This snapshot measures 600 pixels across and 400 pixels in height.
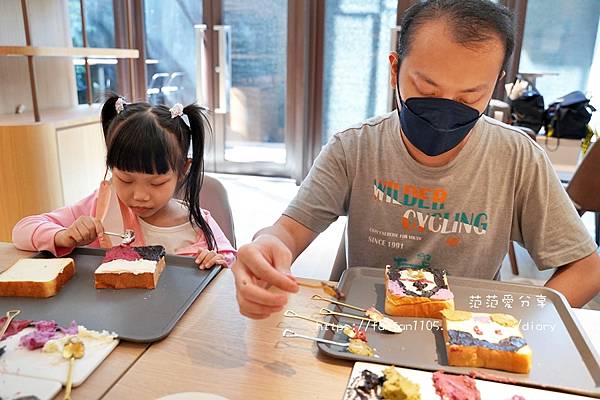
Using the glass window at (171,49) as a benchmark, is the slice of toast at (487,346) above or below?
below

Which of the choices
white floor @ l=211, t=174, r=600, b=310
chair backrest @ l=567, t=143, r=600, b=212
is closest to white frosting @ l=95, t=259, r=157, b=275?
white floor @ l=211, t=174, r=600, b=310

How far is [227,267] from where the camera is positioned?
3.76ft

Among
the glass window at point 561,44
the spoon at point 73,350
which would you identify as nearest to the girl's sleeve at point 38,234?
the spoon at point 73,350

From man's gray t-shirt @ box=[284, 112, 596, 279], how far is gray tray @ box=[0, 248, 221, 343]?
1.20 ft

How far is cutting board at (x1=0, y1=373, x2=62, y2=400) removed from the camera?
27.6 inches

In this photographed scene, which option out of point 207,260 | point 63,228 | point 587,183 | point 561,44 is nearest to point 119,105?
point 63,228

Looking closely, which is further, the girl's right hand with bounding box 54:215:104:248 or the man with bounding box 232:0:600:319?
the girl's right hand with bounding box 54:215:104:248

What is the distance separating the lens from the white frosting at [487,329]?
82cm

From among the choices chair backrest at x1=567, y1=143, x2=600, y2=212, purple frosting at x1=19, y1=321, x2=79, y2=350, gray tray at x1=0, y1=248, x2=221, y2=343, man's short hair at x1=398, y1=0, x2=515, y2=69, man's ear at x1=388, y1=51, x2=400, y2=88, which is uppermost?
man's short hair at x1=398, y1=0, x2=515, y2=69

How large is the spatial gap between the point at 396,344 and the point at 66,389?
51 cm

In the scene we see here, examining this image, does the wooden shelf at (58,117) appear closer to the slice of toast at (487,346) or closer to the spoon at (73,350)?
the spoon at (73,350)

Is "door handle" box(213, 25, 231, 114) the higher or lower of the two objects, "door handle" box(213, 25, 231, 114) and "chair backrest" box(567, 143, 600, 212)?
the higher

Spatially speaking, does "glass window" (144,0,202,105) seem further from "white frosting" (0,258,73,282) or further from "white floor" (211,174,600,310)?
"white frosting" (0,258,73,282)

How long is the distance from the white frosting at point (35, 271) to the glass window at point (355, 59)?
10.9ft
